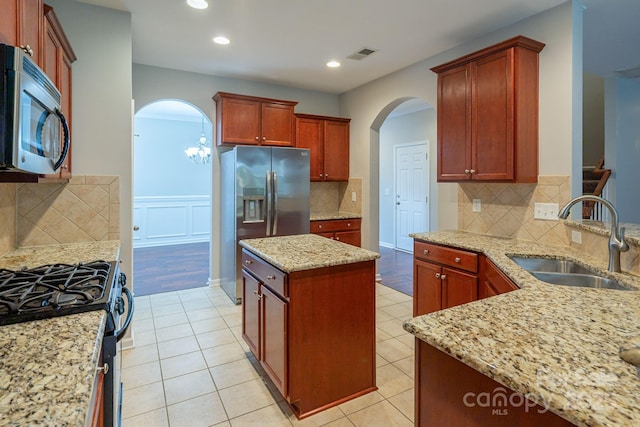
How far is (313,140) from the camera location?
4910 millimetres

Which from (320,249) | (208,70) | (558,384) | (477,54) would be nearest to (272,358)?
(320,249)

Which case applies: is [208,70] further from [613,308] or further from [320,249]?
[613,308]

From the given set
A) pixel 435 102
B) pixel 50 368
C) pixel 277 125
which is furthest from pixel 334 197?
pixel 50 368

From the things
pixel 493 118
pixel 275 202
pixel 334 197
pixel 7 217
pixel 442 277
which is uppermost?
pixel 493 118

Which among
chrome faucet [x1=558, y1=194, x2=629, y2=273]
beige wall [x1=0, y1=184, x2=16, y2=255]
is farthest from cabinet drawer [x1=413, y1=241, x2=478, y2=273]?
beige wall [x1=0, y1=184, x2=16, y2=255]

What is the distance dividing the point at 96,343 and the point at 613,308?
171cm

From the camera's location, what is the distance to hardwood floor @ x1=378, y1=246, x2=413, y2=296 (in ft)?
15.2

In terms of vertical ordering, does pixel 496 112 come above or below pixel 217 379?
above

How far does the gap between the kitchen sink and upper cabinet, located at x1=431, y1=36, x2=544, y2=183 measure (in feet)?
2.26

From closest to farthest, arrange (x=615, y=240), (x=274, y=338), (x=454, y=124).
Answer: (x=615, y=240) → (x=274, y=338) → (x=454, y=124)

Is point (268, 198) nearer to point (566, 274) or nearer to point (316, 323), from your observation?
point (316, 323)

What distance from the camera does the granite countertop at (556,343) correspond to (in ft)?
2.28

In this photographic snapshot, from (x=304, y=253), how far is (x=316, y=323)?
0.44 m

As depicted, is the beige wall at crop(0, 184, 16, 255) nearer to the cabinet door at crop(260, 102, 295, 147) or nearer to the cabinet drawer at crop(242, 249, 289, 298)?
the cabinet drawer at crop(242, 249, 289, 298)
